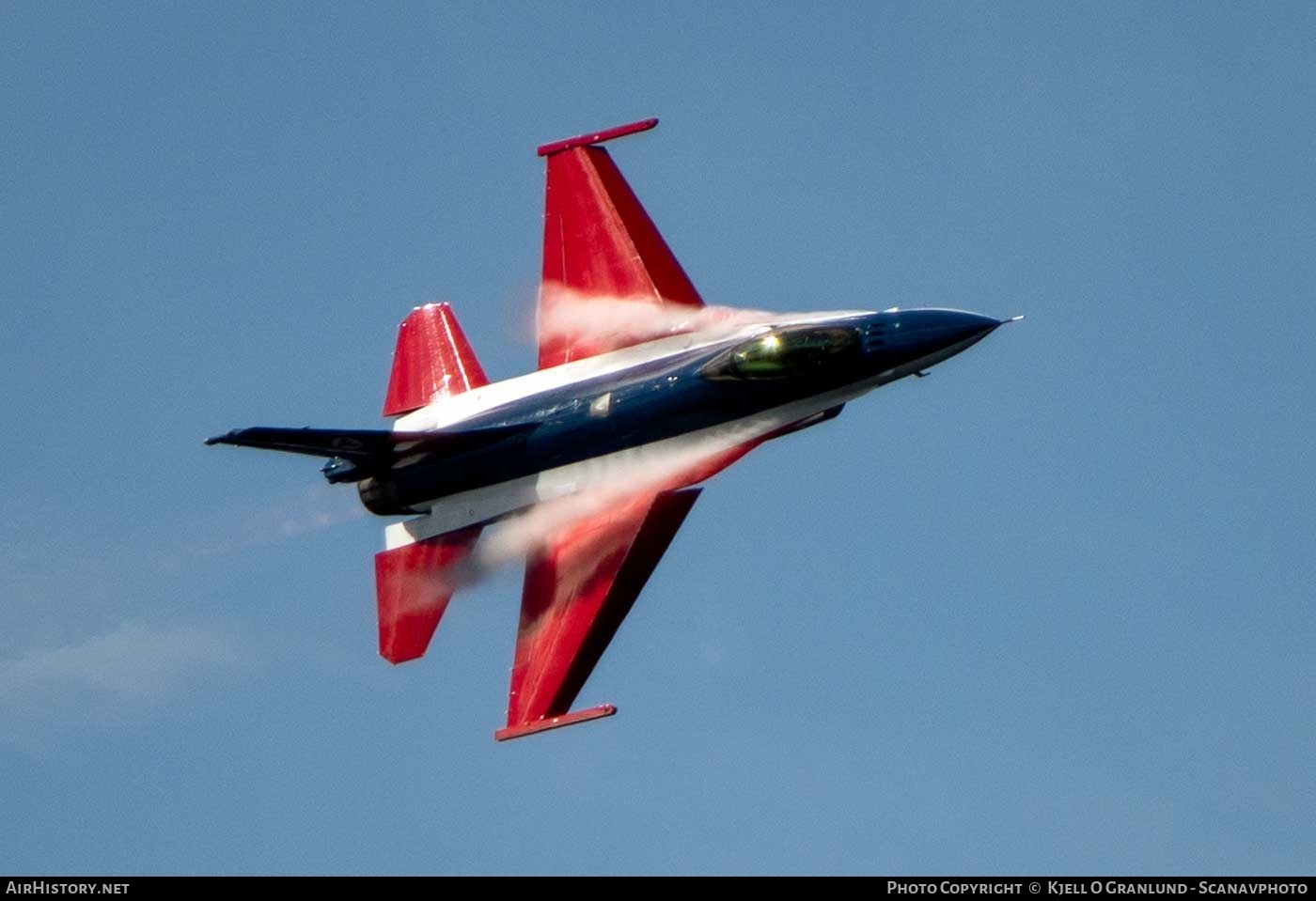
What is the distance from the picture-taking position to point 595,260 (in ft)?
143

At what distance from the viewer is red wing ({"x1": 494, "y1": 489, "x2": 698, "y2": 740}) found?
40188mm

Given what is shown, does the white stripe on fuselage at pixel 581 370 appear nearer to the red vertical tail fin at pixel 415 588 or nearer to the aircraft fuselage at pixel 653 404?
the aircraft fuselage at pixel 653 404

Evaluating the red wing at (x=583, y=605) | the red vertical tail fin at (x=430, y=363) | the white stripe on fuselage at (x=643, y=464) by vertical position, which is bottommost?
the red wing at (x=583, y=605)

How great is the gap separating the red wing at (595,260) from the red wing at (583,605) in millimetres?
3515

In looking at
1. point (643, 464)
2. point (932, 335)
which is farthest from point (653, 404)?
point (932, 335)

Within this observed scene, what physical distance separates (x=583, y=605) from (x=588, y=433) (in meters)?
3.07

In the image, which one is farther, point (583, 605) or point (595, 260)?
point (595, 260)

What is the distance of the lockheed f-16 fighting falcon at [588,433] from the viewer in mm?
40125

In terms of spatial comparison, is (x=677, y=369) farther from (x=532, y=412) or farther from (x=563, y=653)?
(x=563, y=653)

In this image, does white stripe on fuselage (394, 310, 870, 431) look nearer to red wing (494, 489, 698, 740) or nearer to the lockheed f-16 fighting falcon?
the lockheed f-16 fighting falcon

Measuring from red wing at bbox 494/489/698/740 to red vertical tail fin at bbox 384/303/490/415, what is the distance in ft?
14.9

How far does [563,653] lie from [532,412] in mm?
4508

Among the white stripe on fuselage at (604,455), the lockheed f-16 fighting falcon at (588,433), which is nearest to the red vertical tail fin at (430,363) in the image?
the lockheed f-16 fighting falcon at (588,433)

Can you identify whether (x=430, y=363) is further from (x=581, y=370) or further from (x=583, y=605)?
(x=583, y=605)
